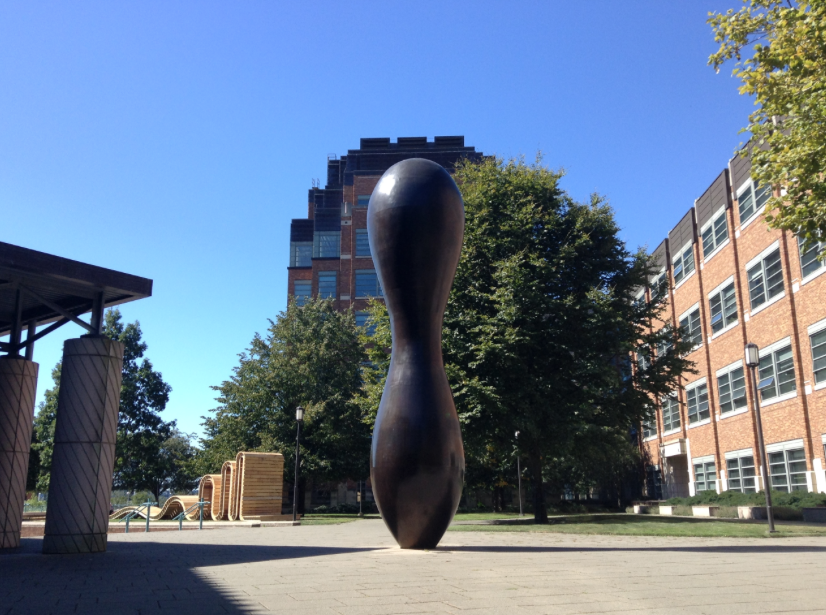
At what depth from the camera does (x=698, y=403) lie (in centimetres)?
3753

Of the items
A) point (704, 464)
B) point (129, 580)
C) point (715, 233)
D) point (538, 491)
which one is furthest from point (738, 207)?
point (129, 580)

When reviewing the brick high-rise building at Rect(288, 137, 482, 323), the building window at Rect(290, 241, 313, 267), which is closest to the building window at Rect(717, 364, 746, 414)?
the brick high-rise building at Rect(288, 137, 482, 323)

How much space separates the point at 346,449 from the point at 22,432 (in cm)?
2405

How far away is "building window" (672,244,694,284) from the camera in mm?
38438

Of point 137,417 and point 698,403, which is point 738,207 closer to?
point 698,403

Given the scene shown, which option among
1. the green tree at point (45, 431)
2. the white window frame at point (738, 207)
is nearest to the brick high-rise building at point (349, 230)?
the green tree at point (45, 431)

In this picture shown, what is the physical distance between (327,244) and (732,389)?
37120 millimetres

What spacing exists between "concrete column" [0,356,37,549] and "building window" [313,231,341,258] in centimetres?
4738

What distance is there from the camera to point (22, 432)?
39.5 feet

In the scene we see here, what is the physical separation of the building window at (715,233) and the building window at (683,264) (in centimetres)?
222

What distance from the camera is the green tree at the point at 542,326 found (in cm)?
1959

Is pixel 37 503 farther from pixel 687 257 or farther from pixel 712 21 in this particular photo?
pixel 712 21

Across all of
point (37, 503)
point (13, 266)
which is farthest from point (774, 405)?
point (37, 503)

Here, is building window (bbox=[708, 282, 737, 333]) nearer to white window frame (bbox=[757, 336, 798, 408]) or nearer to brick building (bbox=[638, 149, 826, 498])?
brick building (bbox=[638, 149, 826, 498])
